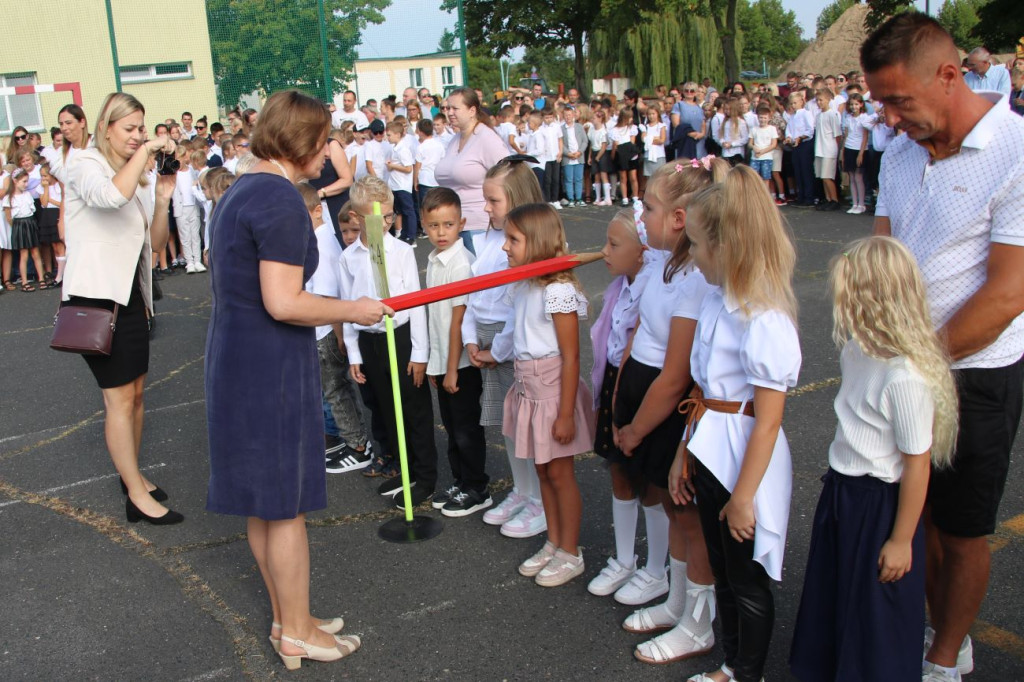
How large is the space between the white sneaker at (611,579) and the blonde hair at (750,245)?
1.49 metres

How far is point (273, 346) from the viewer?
307cm

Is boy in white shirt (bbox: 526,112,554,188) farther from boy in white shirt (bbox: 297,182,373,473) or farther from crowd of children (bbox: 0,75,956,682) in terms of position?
boy in white shirt (bbox: 297,182,373,473)

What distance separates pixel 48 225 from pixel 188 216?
6.28 feet

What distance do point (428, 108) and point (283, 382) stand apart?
52.8 feet

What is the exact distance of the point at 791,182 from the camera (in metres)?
15.6

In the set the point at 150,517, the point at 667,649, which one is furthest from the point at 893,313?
the point at 150,517

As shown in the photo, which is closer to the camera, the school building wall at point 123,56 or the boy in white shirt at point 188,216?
the boy in white shirt at point 188,216

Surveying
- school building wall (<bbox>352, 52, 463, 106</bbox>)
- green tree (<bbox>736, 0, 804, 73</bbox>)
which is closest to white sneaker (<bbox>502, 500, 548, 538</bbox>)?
school building wall (<bbox>352, 52, 463, 106</bbox>)

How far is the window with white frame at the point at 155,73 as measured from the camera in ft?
65.0

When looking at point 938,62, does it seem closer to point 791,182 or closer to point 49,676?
point 49,676

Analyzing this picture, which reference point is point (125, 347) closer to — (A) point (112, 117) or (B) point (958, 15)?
(A) point (112, 117)

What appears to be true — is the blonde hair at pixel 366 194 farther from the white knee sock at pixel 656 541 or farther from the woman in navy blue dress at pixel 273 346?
the white knee sock at pixel 656 541

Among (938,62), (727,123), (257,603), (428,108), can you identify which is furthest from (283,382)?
(428,108)

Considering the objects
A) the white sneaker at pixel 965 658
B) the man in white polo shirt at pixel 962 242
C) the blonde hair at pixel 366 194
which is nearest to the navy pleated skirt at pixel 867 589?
the man in white polo shirt at pixel 962 242
